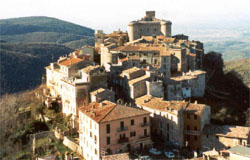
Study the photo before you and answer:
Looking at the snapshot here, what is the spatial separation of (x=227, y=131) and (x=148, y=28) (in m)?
43.7

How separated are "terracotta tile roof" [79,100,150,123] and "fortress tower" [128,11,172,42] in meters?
→ 41.3

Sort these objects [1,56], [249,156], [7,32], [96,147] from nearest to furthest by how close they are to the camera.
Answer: [249,156] < [96,147] < [1,56] < [7,32]

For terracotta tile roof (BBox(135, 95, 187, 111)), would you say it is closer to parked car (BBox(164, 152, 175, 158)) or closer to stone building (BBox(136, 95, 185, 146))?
stone building (BBox(136, 95, 185, 146))

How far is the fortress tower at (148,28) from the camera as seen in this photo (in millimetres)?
82250

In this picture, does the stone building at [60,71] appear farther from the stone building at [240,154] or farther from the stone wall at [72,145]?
the stone building at [240,154]

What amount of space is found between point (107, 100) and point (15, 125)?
58.7 feet

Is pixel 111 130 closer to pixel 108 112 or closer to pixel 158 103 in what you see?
→ pixel 108 112

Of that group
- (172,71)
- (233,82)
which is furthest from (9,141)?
(233,82)

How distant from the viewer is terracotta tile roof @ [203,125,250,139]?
44.2 metres

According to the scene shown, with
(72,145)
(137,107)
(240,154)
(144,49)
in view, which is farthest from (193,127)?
(144,49)

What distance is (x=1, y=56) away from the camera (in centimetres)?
11488

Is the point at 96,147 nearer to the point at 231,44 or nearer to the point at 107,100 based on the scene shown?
the point at 107,100

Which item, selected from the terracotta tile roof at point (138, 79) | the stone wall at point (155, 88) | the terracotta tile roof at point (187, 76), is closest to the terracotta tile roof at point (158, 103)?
the stone wall at point (155, 88)

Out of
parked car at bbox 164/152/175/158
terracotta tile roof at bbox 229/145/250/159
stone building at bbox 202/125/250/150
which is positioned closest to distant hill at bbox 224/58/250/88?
stone building at bbox 202/125/250/150
